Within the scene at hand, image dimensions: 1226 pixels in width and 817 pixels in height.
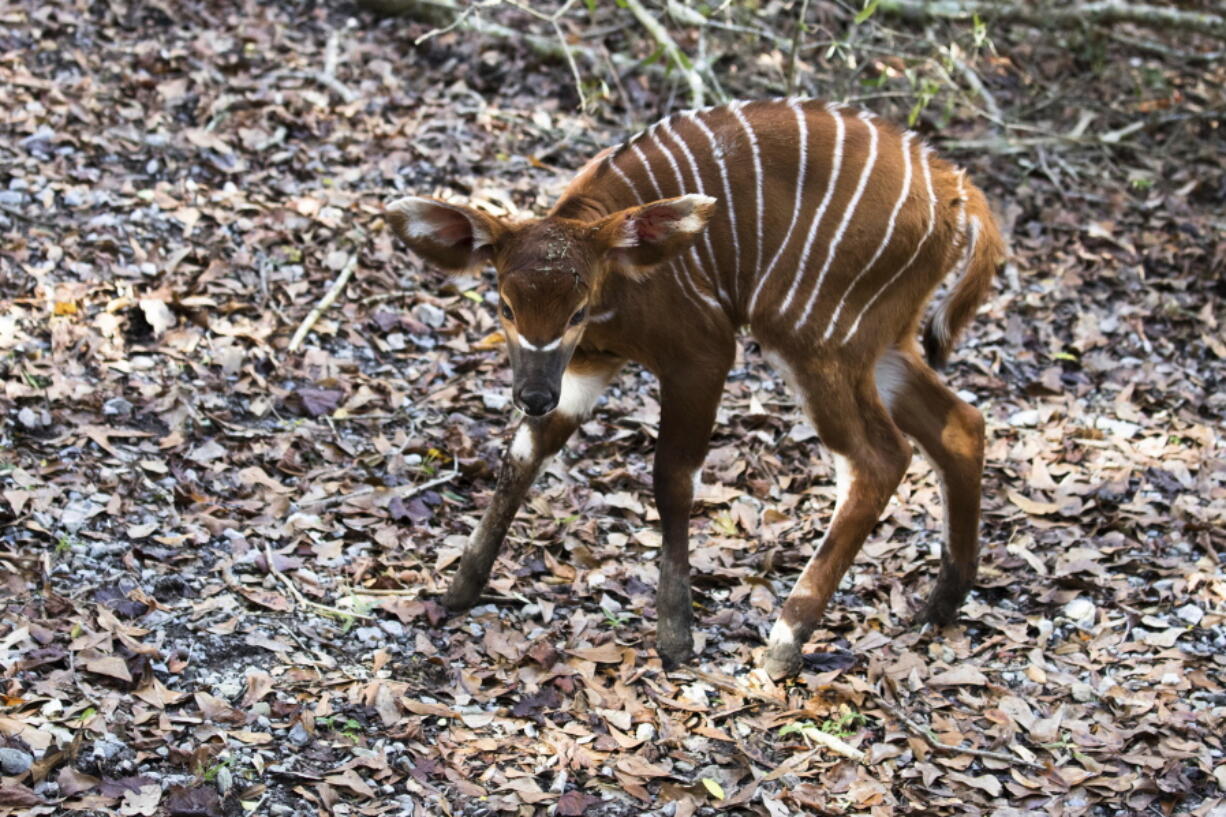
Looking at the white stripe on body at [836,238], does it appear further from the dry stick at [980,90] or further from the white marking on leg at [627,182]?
the dry stick at [980,90]

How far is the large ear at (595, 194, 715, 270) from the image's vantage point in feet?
16.7

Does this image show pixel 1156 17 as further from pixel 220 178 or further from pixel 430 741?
pixel 430 741

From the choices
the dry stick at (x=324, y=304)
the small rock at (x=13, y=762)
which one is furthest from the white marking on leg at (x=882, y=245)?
the small rock at (x=13, y=762)

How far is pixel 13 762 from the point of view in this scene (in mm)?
4383

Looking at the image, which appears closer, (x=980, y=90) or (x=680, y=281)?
(x=680, y=281)

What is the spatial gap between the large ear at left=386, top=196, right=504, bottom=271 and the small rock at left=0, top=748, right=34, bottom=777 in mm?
2232

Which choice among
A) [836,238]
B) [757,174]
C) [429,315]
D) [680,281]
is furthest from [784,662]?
[429,315]

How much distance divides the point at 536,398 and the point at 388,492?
1767 millimetres

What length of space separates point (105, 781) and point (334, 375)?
318 cm

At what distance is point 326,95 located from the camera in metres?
9.44

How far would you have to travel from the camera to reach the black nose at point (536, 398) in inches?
196

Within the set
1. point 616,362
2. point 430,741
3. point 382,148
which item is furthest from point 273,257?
point 430,741

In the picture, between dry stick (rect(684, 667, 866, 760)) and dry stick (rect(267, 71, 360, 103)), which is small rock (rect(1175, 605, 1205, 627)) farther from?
dry stick (rect(267, 71, 360, 103))

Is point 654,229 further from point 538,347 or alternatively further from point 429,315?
point 429,315
